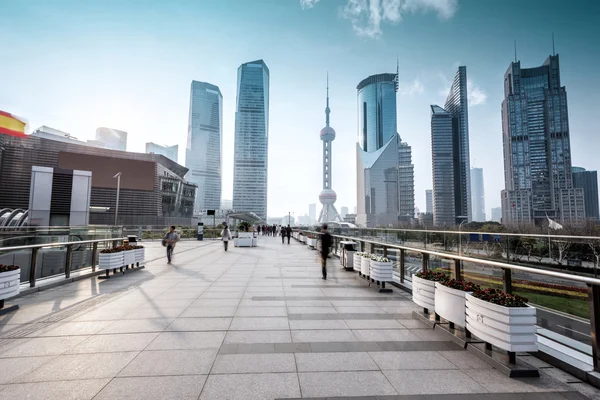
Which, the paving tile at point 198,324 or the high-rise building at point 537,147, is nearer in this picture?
the paving tile at point 198,324

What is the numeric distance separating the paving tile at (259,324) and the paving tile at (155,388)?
67.1 inches

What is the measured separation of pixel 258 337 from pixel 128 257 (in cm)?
825

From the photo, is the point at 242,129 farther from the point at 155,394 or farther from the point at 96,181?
the point at 155,394

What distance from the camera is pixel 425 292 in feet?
17.9

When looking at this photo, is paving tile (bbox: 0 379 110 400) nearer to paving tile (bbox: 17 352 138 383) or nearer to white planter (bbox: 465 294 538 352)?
paving tile (bbox: 17 352 138 383)

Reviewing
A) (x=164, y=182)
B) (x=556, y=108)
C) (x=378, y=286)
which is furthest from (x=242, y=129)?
(x=378, y=286)

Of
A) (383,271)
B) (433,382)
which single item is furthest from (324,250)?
(433,382)

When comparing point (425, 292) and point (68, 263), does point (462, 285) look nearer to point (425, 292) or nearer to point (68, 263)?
point (425, 292)

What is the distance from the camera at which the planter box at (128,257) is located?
1041 cm

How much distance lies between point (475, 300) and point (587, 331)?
1188 mm

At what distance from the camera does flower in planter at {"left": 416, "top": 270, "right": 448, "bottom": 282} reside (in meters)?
5.30

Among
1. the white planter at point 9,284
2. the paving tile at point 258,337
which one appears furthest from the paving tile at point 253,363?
the white planter at point 9,284

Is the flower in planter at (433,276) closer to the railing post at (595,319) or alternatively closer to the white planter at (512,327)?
the white planter at (512,327)

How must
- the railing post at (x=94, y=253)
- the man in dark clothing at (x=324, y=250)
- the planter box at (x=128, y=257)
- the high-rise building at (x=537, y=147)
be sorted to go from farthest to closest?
the high-rise building at (x=537, y=147) → the planter box at (x=128, y=257) → the railing post at (x=94, y=253) → the man in dark clothing at (x=324, y=250)
